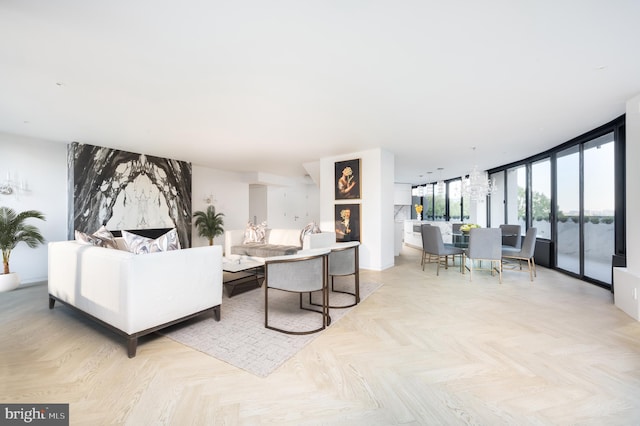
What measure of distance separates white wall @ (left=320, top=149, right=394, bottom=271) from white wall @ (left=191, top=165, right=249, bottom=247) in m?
4.24

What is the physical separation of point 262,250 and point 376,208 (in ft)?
7.97

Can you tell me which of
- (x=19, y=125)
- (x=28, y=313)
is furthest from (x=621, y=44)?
(x=19, y=125)

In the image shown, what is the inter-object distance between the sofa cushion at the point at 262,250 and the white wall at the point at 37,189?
325cm

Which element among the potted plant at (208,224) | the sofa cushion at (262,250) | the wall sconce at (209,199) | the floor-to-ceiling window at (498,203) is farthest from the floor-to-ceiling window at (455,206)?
the wall sconce at (209,199)

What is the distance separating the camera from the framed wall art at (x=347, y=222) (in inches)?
219

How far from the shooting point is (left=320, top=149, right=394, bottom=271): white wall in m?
5.32

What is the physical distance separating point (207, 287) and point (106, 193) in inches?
174

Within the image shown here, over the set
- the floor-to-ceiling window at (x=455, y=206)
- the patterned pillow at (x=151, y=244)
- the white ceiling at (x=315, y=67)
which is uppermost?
the white ceiling at (x=315, y=67)

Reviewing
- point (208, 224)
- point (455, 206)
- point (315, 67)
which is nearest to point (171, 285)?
point (315, 67)

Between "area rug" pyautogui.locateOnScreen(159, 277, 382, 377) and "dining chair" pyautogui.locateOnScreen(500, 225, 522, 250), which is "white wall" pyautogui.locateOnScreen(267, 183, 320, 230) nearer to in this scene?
"area rug" pyautogui.locateOnScreen(159, 277, 382, 377)

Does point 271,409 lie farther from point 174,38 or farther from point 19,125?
point 19,125

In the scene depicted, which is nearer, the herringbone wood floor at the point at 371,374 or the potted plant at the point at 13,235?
the herringbone wood floor at the point at 371,374

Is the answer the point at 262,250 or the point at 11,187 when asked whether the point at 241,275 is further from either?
the point at 11,187

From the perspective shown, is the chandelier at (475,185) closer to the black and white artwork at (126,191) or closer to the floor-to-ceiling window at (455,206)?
the floor-to-ceiling window at (455,206)
